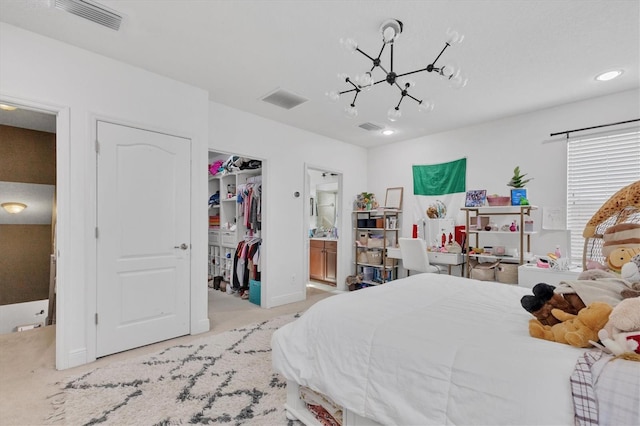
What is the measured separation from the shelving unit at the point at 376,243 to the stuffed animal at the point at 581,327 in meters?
3.66

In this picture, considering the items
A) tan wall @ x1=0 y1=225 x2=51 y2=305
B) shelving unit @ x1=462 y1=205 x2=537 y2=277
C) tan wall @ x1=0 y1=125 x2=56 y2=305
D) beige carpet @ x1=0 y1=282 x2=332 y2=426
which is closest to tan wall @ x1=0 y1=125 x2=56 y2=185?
tan wall @ x1=0 y1=125 x2=56 y2=305

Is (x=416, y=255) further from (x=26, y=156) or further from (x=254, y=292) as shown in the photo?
(x=26, y=156)

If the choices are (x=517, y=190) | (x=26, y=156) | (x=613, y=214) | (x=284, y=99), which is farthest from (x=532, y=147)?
(x=26, y=156)

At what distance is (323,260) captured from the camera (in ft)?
18.9

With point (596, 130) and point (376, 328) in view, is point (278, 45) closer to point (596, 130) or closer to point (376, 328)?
point (376, 328)

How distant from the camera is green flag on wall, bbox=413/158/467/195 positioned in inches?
173

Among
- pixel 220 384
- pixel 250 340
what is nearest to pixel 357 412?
pixel 220 384

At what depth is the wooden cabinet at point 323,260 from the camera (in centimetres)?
553

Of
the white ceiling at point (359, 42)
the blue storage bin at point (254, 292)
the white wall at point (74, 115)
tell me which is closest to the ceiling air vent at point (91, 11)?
the white ceiling at point (359, 42)

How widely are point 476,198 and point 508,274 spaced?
1.03 metres

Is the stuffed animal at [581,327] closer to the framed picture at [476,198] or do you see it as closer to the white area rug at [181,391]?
the white area rug at [181,391]

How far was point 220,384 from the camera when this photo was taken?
6.93ft

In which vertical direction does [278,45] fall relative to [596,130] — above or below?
above

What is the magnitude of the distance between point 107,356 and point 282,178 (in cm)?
269
